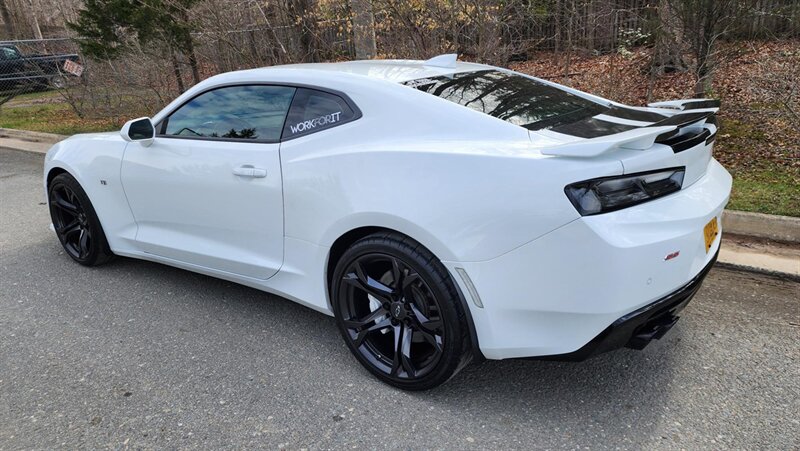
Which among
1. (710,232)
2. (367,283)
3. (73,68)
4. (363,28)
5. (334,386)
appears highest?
(363,28)

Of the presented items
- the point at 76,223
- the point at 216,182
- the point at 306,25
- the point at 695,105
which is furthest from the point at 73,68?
the point at 695,105

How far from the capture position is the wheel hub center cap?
8.96 ft

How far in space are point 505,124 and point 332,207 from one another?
914mm

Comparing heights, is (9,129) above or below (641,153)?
below

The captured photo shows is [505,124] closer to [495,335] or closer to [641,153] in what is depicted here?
[641,153]

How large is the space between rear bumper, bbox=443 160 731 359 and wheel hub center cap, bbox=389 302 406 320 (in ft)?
1.24

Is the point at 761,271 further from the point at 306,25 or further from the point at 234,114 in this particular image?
the point at 306,25

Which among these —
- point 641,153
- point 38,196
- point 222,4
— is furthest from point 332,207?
point 222,4

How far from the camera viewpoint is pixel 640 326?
240cm

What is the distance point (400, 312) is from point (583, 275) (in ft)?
2.97

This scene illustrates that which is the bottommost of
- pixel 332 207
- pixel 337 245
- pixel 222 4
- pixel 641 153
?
pixel 337 245

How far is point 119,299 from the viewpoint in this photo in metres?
4.01

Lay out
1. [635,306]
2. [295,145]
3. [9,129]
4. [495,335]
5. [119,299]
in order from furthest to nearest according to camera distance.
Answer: [9,129], [119,299], [295,145], [495,335], [635,306]

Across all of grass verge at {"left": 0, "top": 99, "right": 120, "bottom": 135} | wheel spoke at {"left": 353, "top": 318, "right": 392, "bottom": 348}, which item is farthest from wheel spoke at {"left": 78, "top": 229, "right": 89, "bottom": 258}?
grass verge at {"left": 0, "top": 99, "right": 120, "bottom": 135}
